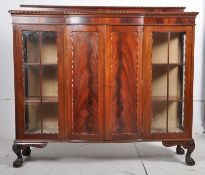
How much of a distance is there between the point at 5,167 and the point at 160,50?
4.55ft

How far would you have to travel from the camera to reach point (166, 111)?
83.9 inches

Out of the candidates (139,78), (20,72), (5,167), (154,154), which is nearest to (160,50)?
(139,78)

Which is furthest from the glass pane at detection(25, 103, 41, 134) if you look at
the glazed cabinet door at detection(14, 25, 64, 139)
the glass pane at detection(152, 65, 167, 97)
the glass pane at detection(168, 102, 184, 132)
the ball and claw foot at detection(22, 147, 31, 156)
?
the glass pane at detection(168, 102, 184, 132)

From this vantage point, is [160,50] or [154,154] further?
[154,154]

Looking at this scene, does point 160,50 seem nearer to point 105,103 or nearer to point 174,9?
point 174,9

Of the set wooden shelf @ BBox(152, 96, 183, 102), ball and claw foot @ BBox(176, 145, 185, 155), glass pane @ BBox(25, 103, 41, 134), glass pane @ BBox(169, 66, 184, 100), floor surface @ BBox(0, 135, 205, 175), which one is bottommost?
floor surface @ BBox(0, 135, 205, 175)

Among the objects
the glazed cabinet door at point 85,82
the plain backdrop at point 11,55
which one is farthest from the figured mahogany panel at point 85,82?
the plain backdrop at point 11,55

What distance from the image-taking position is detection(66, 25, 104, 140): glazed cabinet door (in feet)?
6.63

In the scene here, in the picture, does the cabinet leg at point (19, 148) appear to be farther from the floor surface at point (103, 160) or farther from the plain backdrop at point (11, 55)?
the plain backdrop at point (11, 55)

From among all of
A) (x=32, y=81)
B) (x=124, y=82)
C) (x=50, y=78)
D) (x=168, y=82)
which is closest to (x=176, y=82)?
(x=168, y=82)

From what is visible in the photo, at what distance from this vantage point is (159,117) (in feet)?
7.00

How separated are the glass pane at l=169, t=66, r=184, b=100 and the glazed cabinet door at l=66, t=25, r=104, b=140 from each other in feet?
1.67

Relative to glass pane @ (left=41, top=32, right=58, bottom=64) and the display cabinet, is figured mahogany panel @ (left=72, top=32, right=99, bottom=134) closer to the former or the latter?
the display cabinet

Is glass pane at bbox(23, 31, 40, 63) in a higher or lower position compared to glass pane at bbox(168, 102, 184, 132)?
higher
